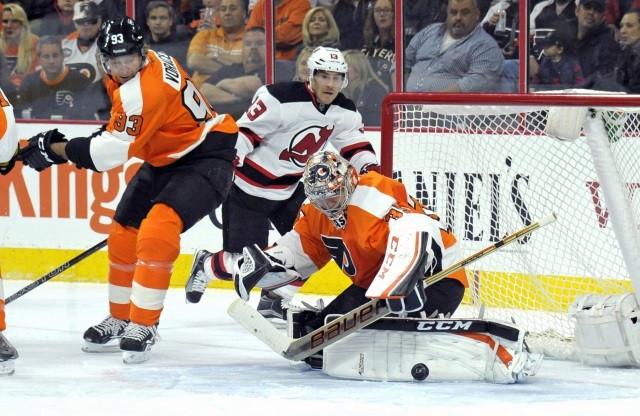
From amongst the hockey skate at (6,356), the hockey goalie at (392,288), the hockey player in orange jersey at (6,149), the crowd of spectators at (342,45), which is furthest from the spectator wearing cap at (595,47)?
the hockey skate at (6,356)

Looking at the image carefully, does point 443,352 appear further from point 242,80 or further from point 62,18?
point 62,18

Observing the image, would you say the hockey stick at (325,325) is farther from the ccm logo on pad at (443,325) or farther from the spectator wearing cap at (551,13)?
the spectator wearing cap at (551,13)

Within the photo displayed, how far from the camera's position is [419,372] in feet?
13.1

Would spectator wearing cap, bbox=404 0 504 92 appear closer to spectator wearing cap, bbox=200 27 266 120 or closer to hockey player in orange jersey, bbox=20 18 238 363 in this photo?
spectator wearing cap, bbox=200 27 266 120

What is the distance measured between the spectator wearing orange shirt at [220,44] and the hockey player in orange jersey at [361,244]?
227 centimetres

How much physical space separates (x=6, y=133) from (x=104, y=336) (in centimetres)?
94

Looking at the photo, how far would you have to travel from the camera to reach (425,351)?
400 centimetres

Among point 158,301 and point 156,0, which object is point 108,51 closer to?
point 158,301

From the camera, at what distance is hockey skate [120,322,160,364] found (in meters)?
4.33

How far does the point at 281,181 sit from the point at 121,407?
1661mm

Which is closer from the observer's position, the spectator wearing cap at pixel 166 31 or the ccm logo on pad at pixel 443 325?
the ccm logo on pad at pixel 443 325

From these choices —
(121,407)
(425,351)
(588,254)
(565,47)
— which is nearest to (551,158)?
(588,254)

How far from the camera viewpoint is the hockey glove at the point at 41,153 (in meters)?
4.41

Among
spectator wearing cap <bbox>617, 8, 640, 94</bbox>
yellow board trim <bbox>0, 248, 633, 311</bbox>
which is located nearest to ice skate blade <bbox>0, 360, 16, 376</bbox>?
yellow board trim <bbox>0, 248, 633, 311</bbox>
